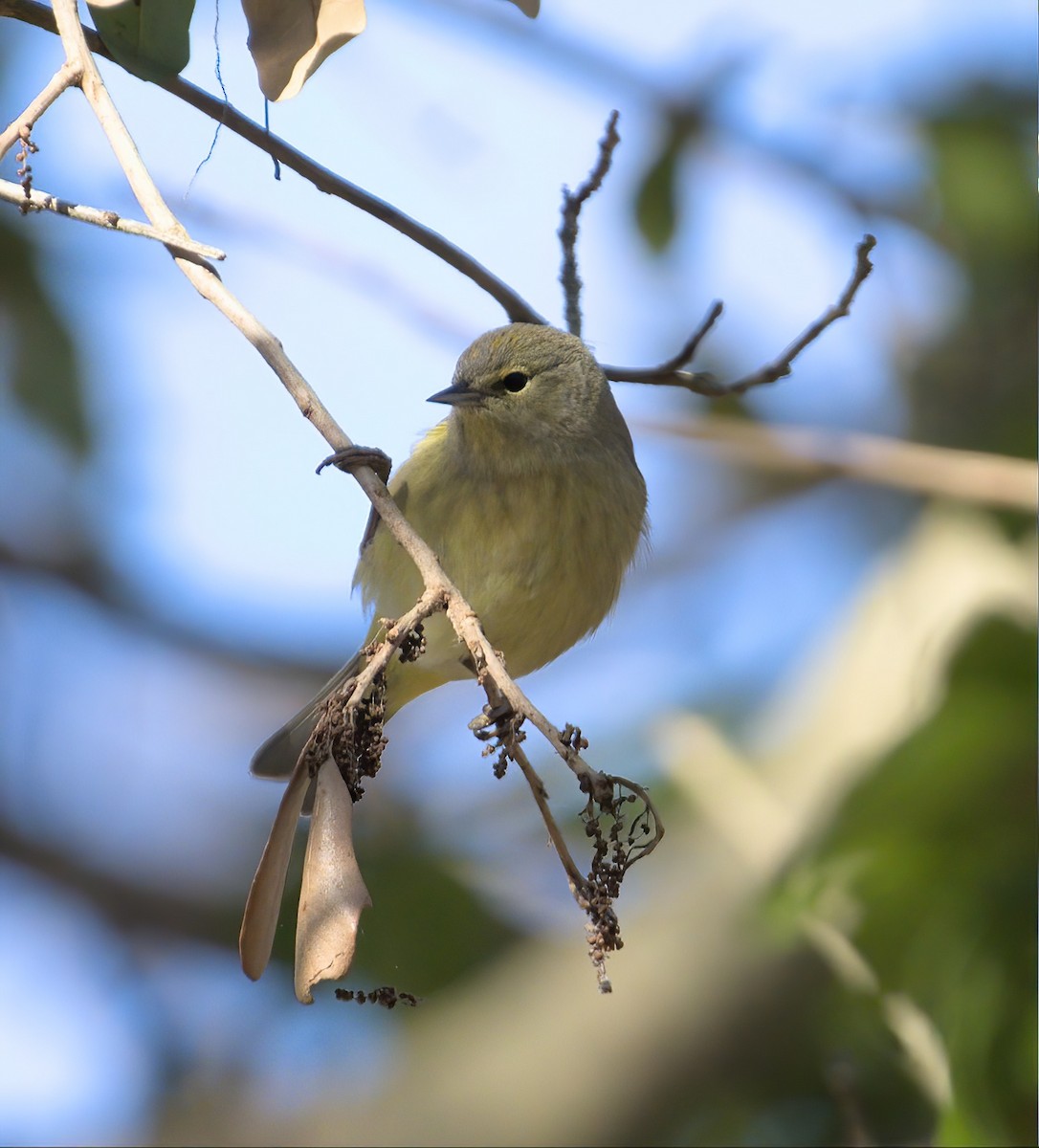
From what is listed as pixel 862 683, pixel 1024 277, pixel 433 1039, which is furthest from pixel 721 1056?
pixel 1024 277

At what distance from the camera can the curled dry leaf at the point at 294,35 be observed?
2.00 meters

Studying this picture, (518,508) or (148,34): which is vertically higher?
(148,34)

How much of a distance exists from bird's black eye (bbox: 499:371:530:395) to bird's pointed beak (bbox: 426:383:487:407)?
0.09 metres

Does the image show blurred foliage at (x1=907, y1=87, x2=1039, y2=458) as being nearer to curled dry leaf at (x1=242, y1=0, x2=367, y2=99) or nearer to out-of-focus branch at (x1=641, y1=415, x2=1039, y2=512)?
out-of-focus branch at (x1=641, y1=415, x2=1039, y2=512)

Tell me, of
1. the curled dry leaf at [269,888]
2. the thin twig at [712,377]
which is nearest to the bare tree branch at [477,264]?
the thin twig at [712,377]

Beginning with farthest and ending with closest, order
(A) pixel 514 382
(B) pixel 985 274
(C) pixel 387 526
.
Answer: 1. (B) pixel 985 274
2. (A) pixel 514 382
3. (C) pixel 387 526

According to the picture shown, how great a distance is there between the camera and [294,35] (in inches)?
81.0

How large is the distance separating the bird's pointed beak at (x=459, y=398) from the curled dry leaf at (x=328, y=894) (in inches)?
77.4

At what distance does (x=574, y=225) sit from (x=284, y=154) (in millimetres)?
892

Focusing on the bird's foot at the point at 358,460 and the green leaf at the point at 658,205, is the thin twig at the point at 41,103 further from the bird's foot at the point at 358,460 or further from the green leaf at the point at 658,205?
the green leaf at the point at 658,205

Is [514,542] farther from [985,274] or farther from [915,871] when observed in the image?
[985,274]

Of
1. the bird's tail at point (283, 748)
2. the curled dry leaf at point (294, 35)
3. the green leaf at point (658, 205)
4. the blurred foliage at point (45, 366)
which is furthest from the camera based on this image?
the green leaf at point (658, 205)

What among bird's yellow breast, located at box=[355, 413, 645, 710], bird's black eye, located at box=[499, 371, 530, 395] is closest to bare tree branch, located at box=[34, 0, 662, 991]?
bird's yellow breast, located at box=[355, 413, 645, 710]

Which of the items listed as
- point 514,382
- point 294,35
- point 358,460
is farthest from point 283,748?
point 294,35
